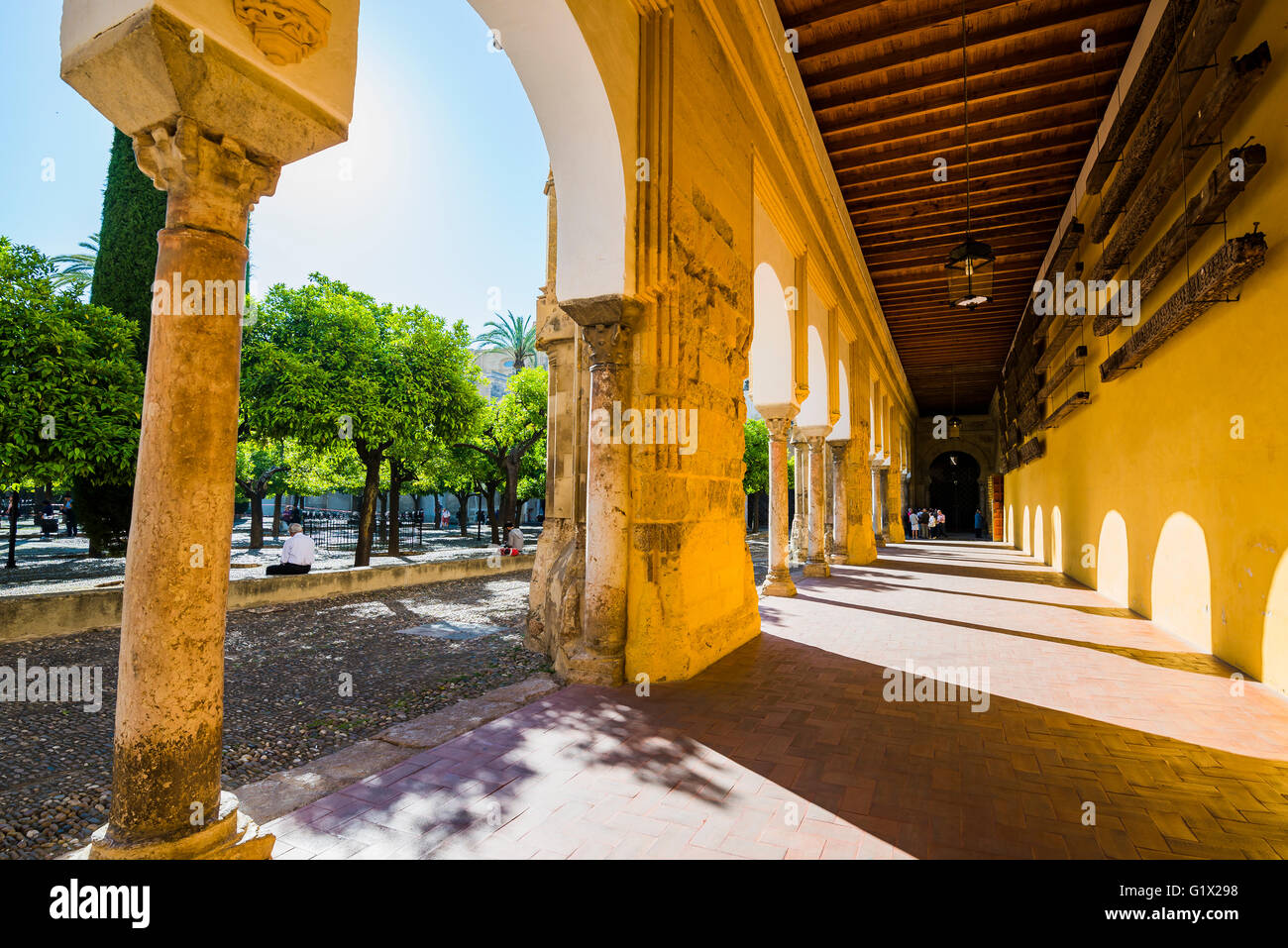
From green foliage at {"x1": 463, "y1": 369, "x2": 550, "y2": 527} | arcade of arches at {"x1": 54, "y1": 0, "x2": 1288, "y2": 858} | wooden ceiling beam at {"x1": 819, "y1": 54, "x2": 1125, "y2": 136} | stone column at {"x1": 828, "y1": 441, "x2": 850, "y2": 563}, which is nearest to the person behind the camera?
arcade of arches at {"x1": 54, "y1": 0, "x2": 1288, "y2": 858}

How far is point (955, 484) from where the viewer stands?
3291 centimetres

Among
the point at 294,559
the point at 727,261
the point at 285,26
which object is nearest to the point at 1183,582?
the point at 727,261

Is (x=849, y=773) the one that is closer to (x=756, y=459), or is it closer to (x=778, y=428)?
(x=778, y=428)

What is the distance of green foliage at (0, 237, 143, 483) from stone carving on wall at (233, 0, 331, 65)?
922 cm

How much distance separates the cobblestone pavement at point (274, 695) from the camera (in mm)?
3062

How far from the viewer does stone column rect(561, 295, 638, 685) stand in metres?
4.67

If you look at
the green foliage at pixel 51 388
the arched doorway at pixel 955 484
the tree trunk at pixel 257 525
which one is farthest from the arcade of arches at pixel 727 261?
the arched doorway at pixel 955 484

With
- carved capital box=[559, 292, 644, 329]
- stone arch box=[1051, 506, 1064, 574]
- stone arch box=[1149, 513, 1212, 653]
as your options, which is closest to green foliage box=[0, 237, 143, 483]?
carved capital box=[559, 292, 644, 329]

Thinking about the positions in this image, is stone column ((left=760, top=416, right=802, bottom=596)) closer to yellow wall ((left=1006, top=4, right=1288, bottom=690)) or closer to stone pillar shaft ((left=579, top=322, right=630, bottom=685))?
yellow wall ((left=1006, top=4, right=1288, bottom=690))

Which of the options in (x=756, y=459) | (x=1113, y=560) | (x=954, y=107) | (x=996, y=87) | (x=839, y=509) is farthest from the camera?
(x=756, y=459)

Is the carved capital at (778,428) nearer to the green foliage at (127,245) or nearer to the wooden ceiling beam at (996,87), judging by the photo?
the wooden ceiling beam at (996,87)

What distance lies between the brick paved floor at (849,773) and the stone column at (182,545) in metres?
0.51

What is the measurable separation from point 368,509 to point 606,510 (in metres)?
11.4
